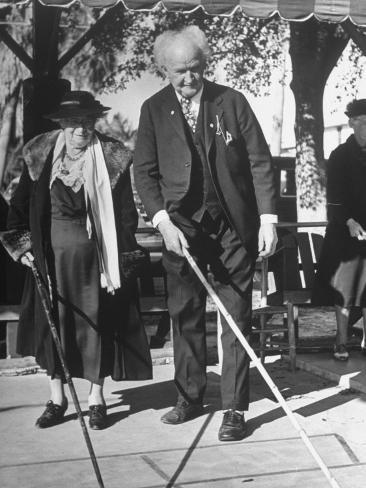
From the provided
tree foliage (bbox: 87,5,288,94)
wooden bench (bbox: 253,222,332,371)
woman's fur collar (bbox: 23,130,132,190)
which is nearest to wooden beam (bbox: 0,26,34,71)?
wooden bench (bbox: 253,222,332,371)

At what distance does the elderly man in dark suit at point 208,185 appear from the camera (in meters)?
4.82

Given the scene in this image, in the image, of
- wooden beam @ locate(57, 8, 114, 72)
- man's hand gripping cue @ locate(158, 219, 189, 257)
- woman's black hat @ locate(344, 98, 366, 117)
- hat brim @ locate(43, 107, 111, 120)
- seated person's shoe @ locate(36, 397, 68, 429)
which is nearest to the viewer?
man's hand gripping cue @ locate(158, 219, 189, 257)

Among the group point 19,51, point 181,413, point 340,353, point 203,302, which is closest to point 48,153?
point 203,302

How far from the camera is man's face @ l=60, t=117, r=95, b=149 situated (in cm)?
499

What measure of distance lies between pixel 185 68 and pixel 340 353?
290cm

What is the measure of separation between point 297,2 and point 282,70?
12.6 metres

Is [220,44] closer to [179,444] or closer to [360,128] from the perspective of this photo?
[360,128]

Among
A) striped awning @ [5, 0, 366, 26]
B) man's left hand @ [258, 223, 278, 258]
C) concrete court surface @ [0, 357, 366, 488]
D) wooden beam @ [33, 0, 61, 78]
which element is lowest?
concrete court surface @ [0, 357, 366, 488]

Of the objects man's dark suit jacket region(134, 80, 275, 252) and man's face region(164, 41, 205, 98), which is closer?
man's face region(164, 41, 205, 98)

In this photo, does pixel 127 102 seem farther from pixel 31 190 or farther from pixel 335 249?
pixel 31 190

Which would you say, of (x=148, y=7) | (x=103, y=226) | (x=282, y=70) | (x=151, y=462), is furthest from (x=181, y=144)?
(x=282, y=70)

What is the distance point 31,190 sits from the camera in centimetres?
510

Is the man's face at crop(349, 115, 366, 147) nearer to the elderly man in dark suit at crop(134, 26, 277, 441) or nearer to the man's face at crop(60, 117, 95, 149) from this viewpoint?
the elderly man in dark suit at crop(134, 26, 277, 441)

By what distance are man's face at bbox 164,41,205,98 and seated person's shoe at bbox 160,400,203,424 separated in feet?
5.59
